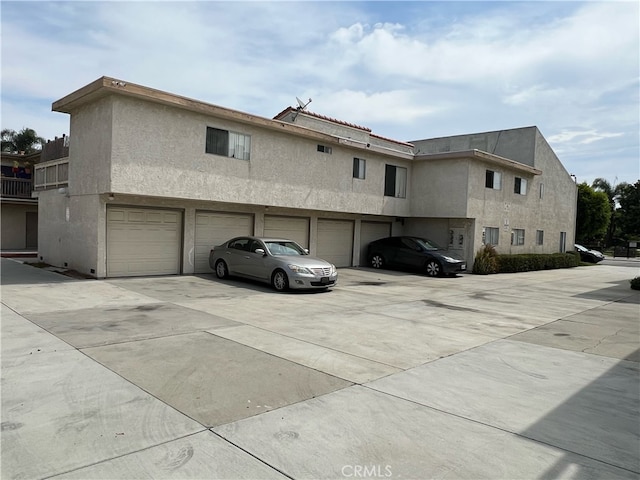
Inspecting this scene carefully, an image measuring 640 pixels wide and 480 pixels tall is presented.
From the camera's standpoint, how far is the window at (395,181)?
20609mm

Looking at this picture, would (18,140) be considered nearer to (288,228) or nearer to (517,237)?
(288,228)

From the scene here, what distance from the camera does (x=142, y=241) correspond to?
13969 millimetres

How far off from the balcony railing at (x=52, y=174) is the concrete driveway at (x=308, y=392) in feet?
23.4

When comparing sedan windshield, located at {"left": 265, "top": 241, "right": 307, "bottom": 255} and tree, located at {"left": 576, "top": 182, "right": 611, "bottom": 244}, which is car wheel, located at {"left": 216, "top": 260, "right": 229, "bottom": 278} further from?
tree, located at {"left": 576, "top": 182, "right": 611, "bottom": 244}

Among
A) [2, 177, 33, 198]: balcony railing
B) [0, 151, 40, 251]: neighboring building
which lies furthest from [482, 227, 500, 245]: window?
[2, 177, 33, 198]: balcony railing

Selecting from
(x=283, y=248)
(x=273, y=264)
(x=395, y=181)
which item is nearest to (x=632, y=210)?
(x=395, y=181)

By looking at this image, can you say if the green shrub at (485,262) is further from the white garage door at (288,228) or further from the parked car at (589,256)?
the parked car at (589,256)

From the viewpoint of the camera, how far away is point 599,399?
496cm

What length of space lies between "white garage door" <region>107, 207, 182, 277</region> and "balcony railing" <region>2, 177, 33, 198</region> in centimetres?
1531

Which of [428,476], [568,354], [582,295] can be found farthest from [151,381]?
[582,295]

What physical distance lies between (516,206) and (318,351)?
20.8 m

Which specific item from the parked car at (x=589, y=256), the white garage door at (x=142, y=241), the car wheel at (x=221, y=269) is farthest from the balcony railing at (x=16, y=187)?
the parked car at (x=589, y=256)

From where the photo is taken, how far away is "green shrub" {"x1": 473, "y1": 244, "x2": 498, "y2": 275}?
2009 cm

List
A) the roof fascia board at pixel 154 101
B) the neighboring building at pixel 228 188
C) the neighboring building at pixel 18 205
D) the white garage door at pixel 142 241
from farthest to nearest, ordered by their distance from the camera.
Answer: the neighboring building at pixel 18 205 → the white garage door at pixel 142 241 → the neighboring building at pixel 228 188 → the roof fascia board at pixel 154 101
